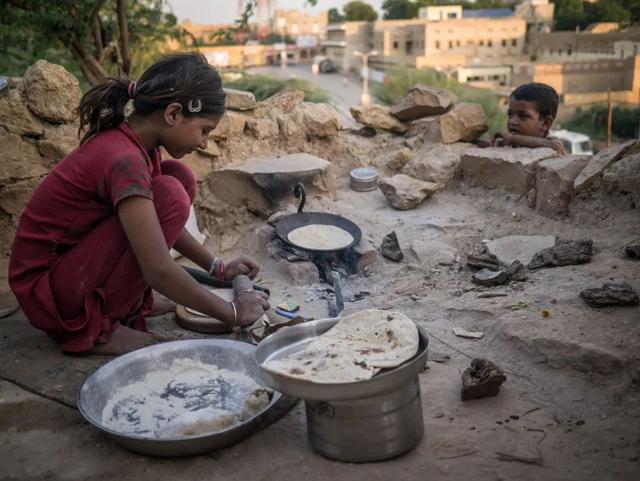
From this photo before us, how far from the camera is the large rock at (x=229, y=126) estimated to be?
4570mm

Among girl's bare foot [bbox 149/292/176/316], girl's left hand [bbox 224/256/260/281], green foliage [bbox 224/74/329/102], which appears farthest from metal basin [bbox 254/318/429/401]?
green foliage [bbox 224/74/329/102]

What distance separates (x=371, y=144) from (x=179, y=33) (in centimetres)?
389

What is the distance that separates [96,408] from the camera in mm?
2105

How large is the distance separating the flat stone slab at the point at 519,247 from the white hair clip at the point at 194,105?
1.88 metres

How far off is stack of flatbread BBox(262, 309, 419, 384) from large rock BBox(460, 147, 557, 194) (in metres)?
2.59

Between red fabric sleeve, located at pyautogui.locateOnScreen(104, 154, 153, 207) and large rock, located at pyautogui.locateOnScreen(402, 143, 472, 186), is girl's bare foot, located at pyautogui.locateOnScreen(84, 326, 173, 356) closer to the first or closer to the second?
red fabric sleeve, located at pyautogui.locateOnScreen(104, 154, 153, 207)

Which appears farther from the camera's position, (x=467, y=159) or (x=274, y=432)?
(x=467, y=159)

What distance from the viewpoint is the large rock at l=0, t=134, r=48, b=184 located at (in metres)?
3.57

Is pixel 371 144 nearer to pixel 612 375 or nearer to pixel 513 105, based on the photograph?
pixel 513 105

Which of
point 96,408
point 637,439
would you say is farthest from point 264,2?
point 637,439

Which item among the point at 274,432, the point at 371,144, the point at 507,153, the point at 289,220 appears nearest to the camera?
the point at 274,432

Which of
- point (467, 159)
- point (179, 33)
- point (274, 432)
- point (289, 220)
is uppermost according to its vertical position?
point (179, 33)

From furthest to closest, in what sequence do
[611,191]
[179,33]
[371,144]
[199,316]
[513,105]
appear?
1. [179,33]
2. [371,144]
3. [513,105]
4. [611,191]
5. [199,316]

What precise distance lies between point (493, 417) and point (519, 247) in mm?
1619
